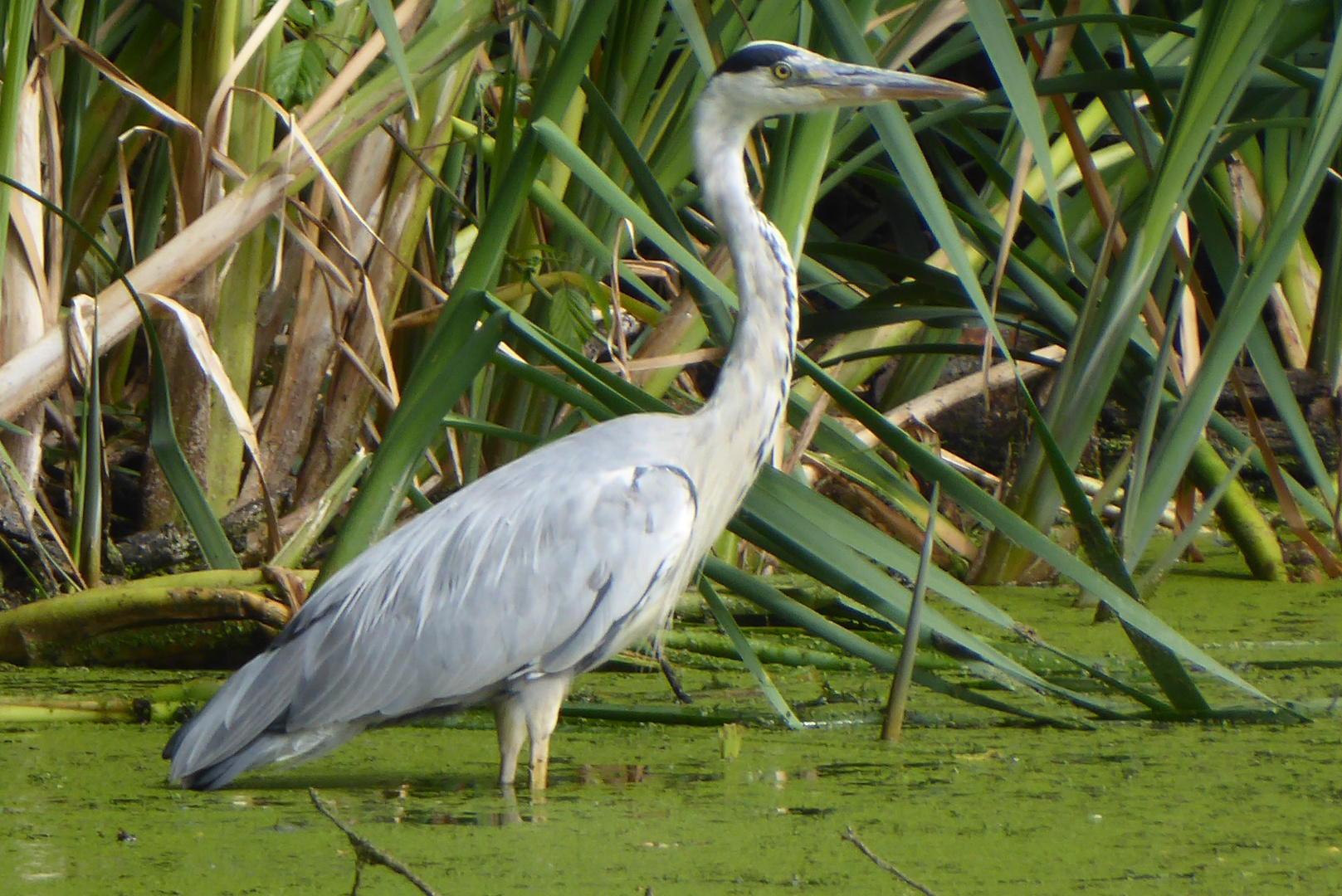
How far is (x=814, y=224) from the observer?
15.7 feet

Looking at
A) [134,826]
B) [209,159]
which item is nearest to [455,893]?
[134,826]

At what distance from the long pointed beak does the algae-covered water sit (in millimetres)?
1144

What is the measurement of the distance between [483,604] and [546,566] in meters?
0.13

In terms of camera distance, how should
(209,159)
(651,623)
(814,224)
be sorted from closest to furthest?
(651,623) < (209,159) < (814,224)

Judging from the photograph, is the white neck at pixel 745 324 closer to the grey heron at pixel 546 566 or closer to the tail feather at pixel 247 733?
the grey heron at pixel 546 566

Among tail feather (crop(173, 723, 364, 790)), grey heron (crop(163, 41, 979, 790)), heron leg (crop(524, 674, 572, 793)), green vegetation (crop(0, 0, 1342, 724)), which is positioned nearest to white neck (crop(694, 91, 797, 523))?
grey heron (crop(163, 41, 979, 790))

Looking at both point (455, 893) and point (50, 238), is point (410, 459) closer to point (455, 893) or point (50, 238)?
point (455, 893)

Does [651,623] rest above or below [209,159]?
below

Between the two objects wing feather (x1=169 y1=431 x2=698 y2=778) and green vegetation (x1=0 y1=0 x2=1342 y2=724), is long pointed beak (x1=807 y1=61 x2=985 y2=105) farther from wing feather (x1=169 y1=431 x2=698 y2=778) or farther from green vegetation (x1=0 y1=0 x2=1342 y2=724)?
wing feather (x1=169 y1=431 x2=698 y2=778)

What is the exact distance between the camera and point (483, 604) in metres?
2.64

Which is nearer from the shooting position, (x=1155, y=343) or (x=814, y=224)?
(x=1155, y=343)

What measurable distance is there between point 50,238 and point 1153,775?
2712mm

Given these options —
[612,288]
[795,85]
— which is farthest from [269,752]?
[795,85]

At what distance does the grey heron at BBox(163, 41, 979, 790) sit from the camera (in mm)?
2564
